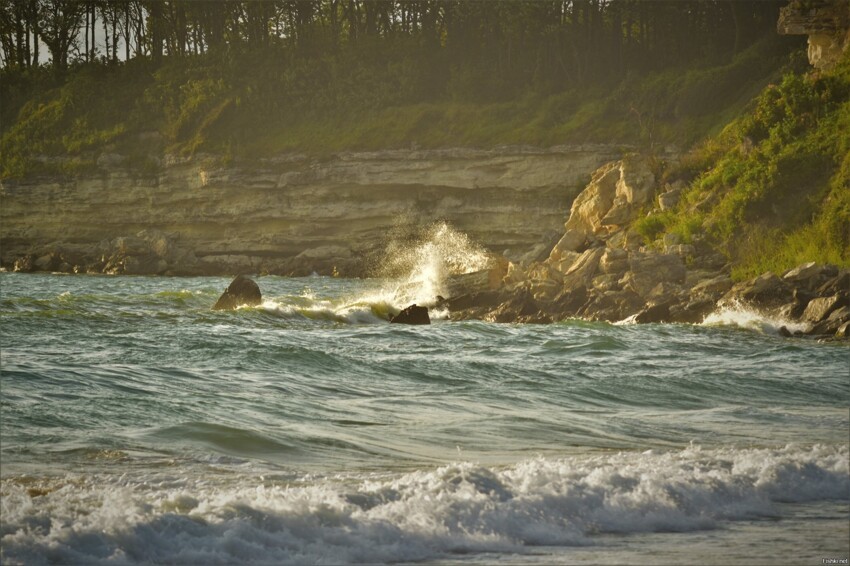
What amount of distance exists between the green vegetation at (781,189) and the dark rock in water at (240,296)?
11012mm

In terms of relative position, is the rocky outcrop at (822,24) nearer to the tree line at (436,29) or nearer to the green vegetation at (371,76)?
the green vegetation at (371,76)

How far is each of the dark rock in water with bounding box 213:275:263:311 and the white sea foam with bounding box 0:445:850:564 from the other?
18695 mm

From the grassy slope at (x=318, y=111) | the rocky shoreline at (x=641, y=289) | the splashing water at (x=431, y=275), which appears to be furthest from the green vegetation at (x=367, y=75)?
the rocky shoreline at (x=641, y=289)

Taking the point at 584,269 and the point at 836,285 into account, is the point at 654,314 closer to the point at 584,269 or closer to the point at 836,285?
the point at 584,269

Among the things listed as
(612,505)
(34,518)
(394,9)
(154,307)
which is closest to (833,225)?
(154,307)

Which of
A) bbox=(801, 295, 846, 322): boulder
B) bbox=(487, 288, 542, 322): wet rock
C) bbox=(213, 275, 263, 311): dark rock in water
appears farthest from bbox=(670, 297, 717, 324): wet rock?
bbox=(213, 275, 263, 311): dark rock in water

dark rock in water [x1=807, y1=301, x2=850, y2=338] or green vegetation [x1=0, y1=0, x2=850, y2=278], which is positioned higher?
green vegetation [x1=0, y1=0, x2=850, y2=278]

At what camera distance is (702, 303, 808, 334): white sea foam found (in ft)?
73.2

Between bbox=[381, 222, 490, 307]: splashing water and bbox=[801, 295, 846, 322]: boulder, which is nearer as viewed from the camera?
bbox=[801, 295, 846, 322]: boulder

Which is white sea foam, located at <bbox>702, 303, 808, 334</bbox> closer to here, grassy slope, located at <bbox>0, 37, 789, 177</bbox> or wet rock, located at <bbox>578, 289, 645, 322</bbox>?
wet rock, located at <bbox>578, 289, 645, 322</bbox>

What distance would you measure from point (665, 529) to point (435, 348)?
36.4ft

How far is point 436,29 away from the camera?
252 ft

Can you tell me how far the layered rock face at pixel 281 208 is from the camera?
187 ft

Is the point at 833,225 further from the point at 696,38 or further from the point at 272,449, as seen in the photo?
the point at 696,38
